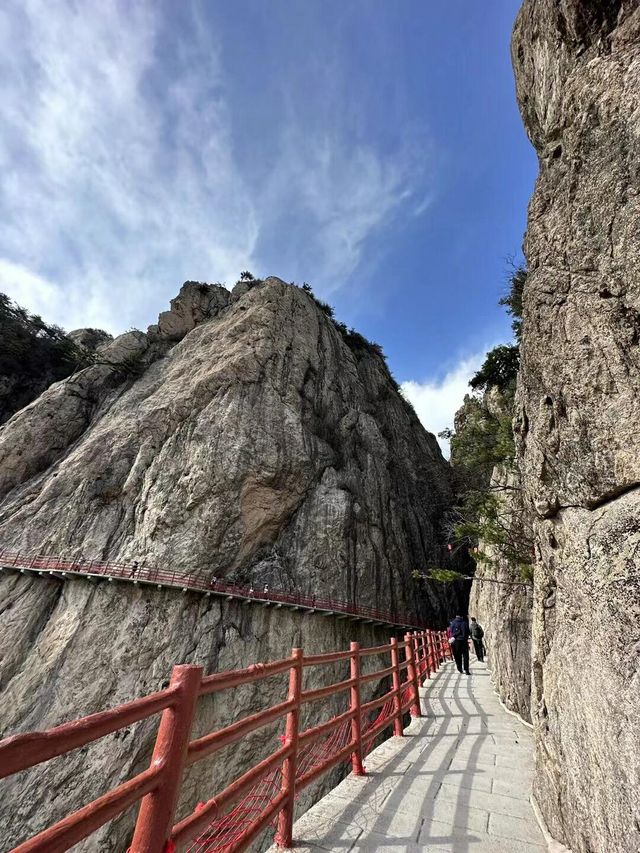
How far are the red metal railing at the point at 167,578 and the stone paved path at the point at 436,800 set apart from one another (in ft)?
48.3

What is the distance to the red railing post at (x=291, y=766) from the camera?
3492mm

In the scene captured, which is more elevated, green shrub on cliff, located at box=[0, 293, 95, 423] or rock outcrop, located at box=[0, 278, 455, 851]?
green shrub on cliff, located at box=[0, 293, 95, 423]

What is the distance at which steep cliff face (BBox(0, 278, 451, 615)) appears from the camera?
925 inches

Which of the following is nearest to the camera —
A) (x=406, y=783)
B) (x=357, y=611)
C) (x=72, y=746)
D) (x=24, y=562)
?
(x=72, y=746)

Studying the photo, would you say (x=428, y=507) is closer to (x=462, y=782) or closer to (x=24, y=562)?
(x=24, y=562)

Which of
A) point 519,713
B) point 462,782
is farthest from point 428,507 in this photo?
point 462,782

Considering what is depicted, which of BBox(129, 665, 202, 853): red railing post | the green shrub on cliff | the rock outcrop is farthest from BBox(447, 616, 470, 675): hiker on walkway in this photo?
the green shrub on cliff

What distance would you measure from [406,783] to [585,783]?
87.8 inches

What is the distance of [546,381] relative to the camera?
18.1 feet

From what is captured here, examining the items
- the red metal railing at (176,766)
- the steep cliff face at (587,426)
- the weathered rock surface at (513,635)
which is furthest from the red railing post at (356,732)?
the weathered rock surface at (513,635)

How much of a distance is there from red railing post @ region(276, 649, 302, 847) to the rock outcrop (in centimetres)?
1594

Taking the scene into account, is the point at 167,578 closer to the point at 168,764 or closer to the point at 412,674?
the point at 412,674

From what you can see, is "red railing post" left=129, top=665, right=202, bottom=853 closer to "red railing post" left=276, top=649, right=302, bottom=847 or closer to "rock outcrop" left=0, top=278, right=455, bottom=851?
"red railing post" left=276, top=649, right=302, bottom=847

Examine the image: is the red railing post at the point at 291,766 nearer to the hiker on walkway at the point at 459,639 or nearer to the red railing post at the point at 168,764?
the red railing post at the point at 168,764
